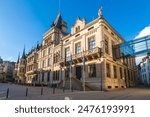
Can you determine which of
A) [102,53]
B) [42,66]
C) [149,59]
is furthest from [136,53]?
[149,59]

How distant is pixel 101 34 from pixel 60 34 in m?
18.3

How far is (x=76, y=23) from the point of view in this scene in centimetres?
2906

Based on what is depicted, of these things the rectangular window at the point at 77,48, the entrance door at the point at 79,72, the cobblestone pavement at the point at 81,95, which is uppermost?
the rectangular window at the point at 77,48

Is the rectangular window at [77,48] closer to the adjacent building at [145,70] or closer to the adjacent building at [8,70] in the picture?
the adjacent building at [145,70]

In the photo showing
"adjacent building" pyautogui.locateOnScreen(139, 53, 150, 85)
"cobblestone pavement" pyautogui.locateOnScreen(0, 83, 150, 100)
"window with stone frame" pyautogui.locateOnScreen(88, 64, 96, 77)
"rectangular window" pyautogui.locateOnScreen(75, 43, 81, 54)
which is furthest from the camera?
"adjacent building" pyautogui.locateOnScreen(139, 53, 150, 85)

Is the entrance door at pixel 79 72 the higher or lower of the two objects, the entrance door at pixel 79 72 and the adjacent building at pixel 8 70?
the lower

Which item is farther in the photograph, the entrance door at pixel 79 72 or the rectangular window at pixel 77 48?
the rectangular window at pixel 77 48

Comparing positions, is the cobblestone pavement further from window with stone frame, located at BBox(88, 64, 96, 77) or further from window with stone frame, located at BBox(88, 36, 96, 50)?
window with stone frame, located at BBox(88, 36, 96, 50)

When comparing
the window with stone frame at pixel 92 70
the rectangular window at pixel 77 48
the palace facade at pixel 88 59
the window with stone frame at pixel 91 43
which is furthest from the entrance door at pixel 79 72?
the window with stone frame at pixel 91 43

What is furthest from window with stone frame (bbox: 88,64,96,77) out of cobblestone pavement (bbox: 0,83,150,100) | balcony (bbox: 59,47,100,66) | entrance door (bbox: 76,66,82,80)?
cobblestone pavement (bbox: 0,83,150,100)

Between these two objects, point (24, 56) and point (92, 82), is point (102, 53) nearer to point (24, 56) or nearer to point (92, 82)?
point (92, 82)

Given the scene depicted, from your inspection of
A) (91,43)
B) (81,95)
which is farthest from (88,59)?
(81,95)

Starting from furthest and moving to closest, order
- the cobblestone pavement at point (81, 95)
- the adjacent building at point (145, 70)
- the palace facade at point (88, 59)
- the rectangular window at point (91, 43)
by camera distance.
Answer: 1. the adjacent building at point (145, 70)
2. the rectangular window at point (91, 43)
3. the palace facade at point (88, 59)
4. the cobblestone pavement at point (81, 95)

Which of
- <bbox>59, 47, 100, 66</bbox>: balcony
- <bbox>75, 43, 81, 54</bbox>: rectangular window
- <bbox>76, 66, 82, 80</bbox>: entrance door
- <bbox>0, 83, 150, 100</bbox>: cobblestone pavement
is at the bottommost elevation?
<bbox>0, 83, 150, 100</bbox>: cobblestone pavement
